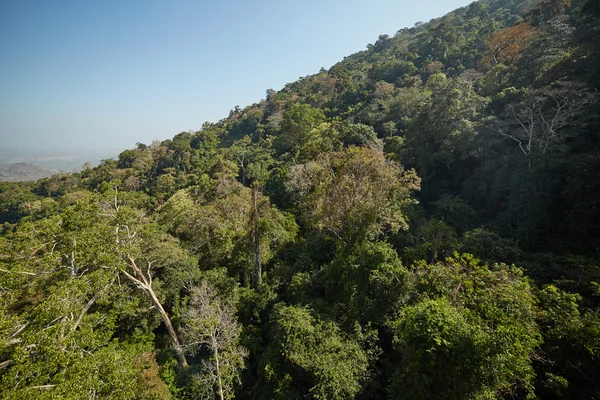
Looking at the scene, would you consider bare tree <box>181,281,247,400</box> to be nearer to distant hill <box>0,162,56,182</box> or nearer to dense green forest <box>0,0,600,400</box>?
dense green forest <box>0,0,600,400</box>

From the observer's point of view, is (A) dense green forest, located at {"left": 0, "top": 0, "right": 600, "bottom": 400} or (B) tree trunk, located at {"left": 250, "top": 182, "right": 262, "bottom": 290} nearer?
(A) dense green forest, located at {"left": 0, "top": 0, "right": 600, "bottom": 400}

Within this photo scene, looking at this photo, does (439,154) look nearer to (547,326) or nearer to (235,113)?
(547,326)

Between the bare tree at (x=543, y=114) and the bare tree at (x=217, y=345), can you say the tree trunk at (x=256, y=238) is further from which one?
the bare tree at (x=543, y=114)

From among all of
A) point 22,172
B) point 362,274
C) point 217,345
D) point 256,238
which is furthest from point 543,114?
point 22,172

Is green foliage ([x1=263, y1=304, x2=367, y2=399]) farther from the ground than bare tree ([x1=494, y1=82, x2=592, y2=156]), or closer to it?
closer to it

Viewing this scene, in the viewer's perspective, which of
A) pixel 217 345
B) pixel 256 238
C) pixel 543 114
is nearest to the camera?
pixel 217 345

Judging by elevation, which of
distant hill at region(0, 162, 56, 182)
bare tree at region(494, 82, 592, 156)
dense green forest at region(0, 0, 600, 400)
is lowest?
dense green forest at region(0, 0, 600, 400)

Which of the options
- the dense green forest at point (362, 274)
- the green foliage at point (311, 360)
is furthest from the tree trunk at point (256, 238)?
the green foliage at point (311, 360)

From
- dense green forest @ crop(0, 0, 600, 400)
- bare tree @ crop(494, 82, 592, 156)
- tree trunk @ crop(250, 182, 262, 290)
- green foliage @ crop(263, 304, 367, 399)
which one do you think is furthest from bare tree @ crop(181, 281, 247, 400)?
bare tree @ crop(494, 82, 592, 156)

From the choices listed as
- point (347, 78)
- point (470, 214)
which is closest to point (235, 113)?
point (347, 78)

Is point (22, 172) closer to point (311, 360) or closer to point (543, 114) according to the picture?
point (311, 360)
